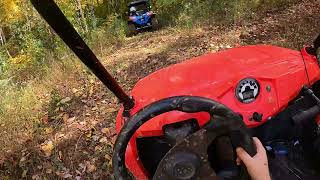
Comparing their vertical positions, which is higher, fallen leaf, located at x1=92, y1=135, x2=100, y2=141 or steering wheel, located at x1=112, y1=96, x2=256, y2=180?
steering wheel, located at x1=112, y1=96, x2=256, y2=180

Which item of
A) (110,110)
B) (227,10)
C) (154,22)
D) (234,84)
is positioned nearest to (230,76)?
(234,84)

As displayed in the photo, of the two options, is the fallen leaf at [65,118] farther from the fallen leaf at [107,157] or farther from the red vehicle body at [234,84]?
the red vehicle body at [234,84]

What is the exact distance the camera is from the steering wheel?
69.7 inches

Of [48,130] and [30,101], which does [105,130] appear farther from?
[30,101]

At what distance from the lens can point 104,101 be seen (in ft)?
19.0

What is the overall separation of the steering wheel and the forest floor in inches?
102

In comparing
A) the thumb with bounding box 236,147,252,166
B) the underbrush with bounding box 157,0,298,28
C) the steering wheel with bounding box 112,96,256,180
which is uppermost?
the steering wheel with bounding box 112,96,256,180

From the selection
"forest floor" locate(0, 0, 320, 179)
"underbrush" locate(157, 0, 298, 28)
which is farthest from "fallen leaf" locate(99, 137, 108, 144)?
"underbrush" locate(157, 0, 298, 28)

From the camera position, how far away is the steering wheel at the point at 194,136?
5.81ft

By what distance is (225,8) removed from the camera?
11.1m

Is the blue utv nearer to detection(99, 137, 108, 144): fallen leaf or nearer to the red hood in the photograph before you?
detection(99, 137, 108, 144): fallen leaf

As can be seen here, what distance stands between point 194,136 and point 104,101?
4085 millimetres

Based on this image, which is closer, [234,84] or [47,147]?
[234,84]

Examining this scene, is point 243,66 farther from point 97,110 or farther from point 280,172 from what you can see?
point 97,110
